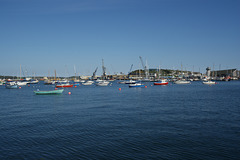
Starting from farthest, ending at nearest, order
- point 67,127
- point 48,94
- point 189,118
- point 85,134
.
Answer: point 48,94 < point 189,118 < point 67,127 < point 85,134

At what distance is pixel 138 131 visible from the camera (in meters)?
24.1

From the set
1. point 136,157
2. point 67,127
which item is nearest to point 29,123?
point 67,127

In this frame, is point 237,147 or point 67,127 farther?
point 67,127

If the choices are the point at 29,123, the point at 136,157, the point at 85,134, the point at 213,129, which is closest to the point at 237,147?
the point at 213,129

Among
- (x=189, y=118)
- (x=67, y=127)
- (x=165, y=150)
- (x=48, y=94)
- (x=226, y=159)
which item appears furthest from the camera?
(x=48, y=94)

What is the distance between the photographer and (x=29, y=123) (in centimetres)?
2897

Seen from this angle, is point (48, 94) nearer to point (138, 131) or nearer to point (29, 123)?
point (29, 123)

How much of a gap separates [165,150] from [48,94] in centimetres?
6771

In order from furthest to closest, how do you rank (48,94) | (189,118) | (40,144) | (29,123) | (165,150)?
1. (48,94)
2. (189,118)
3. (29,123)
4. (40,144)
5. (165,150)

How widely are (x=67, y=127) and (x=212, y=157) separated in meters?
17.6

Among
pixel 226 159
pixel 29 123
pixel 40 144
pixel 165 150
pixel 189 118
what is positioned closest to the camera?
pixel 226 159

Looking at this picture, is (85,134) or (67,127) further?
(67,127)

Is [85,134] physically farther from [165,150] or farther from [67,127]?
[165,150]

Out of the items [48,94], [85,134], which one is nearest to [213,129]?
[85,134]
